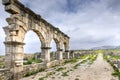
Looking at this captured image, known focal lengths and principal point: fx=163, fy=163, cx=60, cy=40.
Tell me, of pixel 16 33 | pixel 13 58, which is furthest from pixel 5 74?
pixel 16 33

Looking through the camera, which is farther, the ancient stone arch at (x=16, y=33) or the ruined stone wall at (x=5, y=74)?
the ancient stone arch at (x=16, y=33)

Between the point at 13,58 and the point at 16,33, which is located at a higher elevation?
the point at 16,33

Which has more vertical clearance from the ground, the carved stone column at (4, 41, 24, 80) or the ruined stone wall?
the carved stone column at (4, 41, 24, 80)

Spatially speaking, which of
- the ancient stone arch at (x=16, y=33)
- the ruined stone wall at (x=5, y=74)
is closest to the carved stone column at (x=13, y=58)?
the ancient stone arch at (x=16, y=33)

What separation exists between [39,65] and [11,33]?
186 inches

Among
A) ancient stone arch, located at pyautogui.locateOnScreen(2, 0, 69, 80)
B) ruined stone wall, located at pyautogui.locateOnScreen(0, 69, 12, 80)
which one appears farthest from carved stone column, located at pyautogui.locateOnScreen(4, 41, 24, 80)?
ruined stone wall, located at pyautogui.locateOnScreen(0, 69, 12, 80)

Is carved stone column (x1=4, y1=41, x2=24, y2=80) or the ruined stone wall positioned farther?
carved stone column (x1=4, y1=41, x2=24, y2=80)

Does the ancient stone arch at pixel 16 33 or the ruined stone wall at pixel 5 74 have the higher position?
the ancient stone arch at pixel 16 33

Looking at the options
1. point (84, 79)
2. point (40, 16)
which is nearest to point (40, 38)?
point (40, 16)

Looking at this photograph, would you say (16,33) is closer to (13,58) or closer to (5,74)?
(13,58)

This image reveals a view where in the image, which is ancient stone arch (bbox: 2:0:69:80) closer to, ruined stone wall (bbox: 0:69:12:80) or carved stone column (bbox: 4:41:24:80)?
carved stone column (bbox: 4:41:24:80)

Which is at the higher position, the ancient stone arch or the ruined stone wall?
the ancient stone arch

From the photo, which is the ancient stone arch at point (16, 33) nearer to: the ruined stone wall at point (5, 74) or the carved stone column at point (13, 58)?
the carved stone column at point (13, 58)

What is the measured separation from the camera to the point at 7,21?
9734 millimetres
